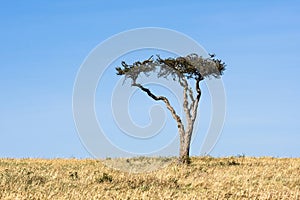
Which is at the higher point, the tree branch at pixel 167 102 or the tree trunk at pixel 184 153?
the tree branch at pixel 167 102

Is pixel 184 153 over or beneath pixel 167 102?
beneath

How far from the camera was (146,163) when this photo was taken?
28.0 m

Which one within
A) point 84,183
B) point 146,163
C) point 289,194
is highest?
point 146,163

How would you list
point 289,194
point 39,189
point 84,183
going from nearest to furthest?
point 39,189 → point 289,194 → point 84,183

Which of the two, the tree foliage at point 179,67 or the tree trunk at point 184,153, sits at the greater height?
the tree foliage at point 179,67

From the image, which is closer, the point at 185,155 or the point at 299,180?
the point at 299,180

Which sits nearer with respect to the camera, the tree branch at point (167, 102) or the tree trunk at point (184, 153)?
the tree trunk at point (184, 153)

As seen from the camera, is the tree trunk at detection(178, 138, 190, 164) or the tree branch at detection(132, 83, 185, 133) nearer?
the tree trunk at detection(178, 138, 190, 164)

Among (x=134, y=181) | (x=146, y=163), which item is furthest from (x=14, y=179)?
(x=146, y=163)

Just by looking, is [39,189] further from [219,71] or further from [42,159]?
[219,71]

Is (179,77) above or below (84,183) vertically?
above

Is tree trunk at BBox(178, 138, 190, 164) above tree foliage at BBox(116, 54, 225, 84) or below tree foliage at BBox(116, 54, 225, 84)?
below

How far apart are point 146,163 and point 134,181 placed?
38.5ft

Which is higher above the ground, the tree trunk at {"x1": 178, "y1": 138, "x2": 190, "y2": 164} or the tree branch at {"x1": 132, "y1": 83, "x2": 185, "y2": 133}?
the tree branch at {"x1": 132, "y1": 83, "x2": 185, "y2": 133}
